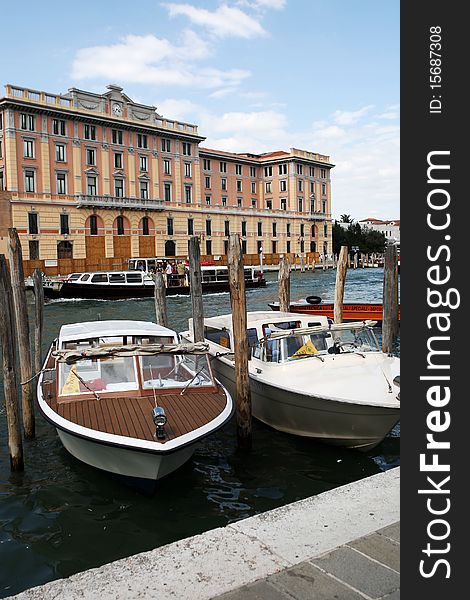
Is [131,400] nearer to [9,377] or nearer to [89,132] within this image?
[9,377]

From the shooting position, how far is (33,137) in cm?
4512

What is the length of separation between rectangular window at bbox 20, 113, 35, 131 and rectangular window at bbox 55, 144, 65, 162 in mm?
2437

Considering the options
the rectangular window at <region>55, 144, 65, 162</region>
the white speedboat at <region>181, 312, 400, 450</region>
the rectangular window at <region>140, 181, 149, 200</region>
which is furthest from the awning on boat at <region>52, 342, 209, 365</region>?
the rectangular window at <region>140, 181, 149, 200</region>

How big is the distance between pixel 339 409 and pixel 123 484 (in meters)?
3.01

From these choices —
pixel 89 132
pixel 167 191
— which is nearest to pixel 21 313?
pixel 89 132

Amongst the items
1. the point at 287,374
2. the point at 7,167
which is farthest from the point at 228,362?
the point at 7,167

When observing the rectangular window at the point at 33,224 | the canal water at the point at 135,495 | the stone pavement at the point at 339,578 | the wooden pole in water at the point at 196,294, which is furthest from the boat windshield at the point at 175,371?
the rectangular window at the point at 33,224

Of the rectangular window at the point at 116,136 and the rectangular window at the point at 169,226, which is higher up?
the rectangular window at the point at 116,136

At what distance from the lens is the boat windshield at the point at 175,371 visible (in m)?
8.18

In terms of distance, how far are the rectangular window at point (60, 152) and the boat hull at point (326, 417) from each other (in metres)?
42.2

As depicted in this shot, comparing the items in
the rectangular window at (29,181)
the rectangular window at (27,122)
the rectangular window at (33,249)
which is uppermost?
the rectangular window at (27,122)

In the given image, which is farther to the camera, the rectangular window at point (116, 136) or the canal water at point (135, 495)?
the rectangular window at point (116, 136)

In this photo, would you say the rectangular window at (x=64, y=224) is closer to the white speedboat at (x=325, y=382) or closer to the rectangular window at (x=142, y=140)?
the rectangular window at (x=142, y=140)

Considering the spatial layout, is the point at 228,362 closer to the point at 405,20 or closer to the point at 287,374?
the point at 287,374
